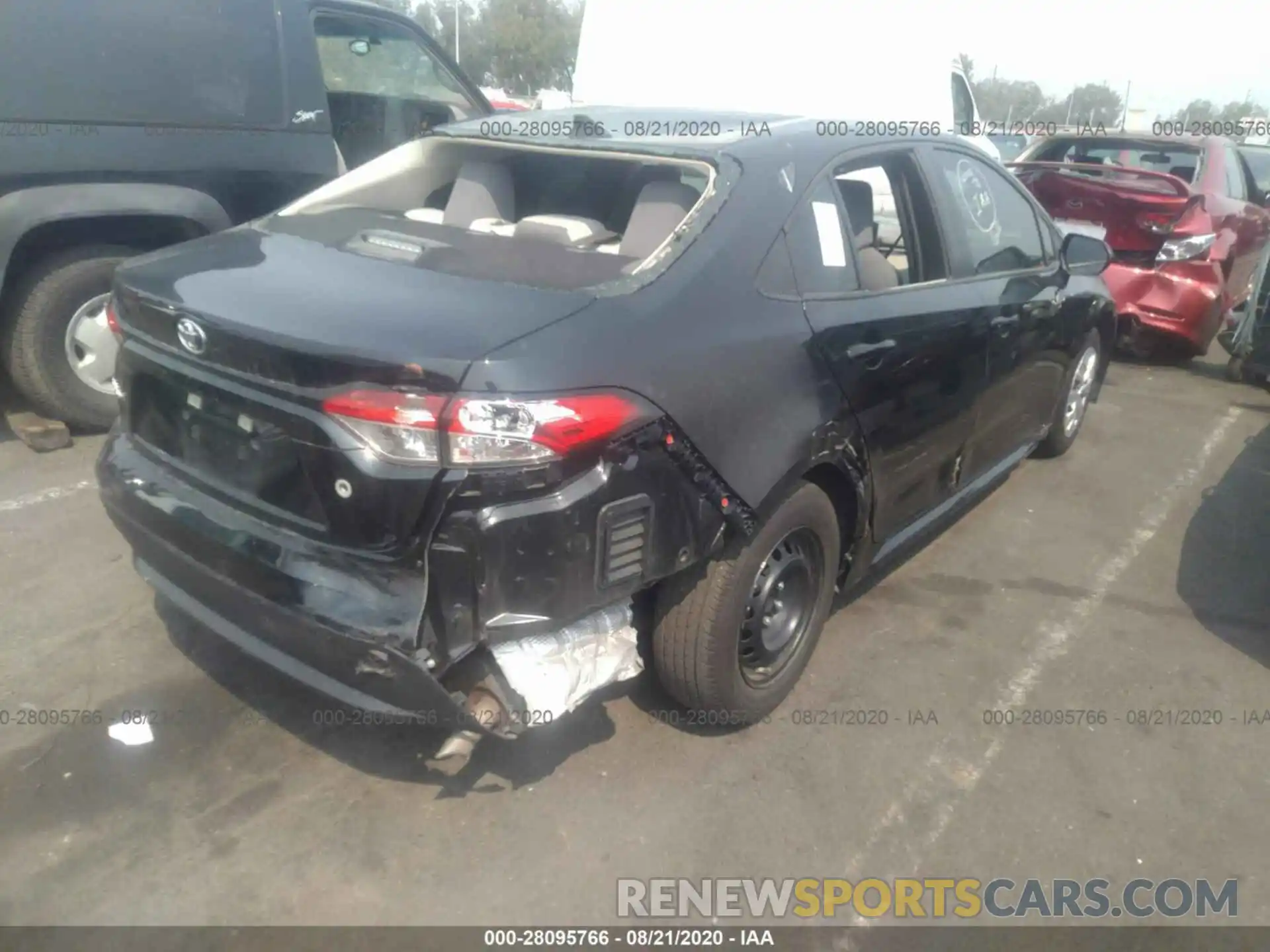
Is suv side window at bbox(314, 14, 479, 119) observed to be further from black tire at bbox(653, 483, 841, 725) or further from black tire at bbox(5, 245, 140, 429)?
black tire at bbox(653, 483, 841, 725)

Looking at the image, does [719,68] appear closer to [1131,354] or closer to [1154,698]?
[1131,354]

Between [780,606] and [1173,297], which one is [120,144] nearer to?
[780,606]

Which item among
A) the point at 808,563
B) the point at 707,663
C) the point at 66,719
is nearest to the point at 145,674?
the point at 66,719

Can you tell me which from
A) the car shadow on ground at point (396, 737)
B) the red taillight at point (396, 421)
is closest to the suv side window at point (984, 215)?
the car shadow on ground at point (396, 737)

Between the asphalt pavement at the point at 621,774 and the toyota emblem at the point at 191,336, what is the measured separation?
1.13m

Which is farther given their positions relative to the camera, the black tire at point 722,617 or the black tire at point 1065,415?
the black tire at point 1065,415

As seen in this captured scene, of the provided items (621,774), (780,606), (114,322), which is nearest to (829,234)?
(780,606)

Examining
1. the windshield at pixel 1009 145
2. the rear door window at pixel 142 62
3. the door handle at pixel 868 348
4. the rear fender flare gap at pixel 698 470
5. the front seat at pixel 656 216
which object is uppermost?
the rear door window at pixel 142 62

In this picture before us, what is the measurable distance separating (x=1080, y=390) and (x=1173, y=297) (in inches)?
93.2

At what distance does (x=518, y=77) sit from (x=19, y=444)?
111 feet

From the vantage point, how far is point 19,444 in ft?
15.7

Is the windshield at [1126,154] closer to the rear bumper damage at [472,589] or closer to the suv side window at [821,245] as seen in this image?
the suv side window at [821,245]

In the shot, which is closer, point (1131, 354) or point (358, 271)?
point (358, 271)

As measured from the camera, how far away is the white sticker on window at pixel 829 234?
2943 millimetres
